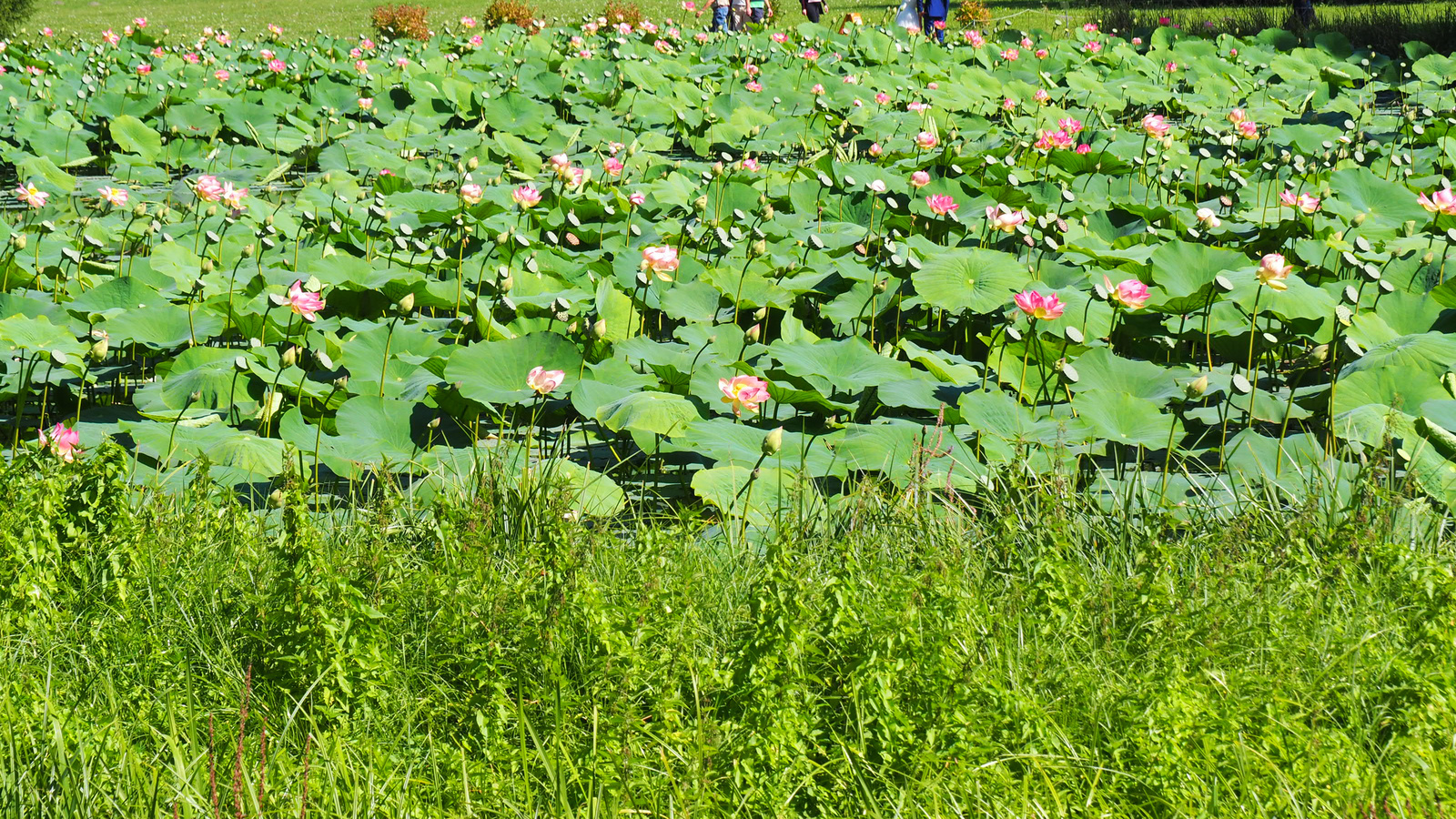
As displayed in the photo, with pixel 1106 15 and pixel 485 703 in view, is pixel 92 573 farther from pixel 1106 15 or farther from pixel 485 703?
pixel 1106 15

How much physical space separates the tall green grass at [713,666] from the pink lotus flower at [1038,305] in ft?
2.59

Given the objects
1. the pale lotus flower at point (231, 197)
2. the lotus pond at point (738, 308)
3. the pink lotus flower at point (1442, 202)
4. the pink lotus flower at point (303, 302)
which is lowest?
the lotus pond at point (738, 308)

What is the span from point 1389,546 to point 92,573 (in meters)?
2.27

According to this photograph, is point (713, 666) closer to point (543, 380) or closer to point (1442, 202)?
point (543, 380)

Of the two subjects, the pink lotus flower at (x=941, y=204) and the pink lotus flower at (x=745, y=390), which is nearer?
the pink lotus flower at (x=745, y=390)

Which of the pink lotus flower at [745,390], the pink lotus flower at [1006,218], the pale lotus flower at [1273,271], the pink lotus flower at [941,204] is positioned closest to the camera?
the pink lotus flower at [745,390]

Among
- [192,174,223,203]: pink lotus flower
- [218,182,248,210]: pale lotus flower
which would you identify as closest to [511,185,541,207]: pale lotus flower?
[218,182,248,210]: pale lotus flower

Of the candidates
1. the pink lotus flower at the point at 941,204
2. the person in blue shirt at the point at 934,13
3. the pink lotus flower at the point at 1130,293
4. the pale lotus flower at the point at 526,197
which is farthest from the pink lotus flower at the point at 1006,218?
the person in blue shirt at the point at 934,13

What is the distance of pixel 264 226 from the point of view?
4.36 metres

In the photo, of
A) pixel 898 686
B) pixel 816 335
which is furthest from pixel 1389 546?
pixel 816 335

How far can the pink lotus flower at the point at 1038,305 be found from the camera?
9.87 feet

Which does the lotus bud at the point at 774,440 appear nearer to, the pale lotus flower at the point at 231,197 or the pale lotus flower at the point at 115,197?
the pale lotus flower at the point at 231,197

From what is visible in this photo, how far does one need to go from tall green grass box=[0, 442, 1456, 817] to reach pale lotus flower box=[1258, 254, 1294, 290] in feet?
3.20

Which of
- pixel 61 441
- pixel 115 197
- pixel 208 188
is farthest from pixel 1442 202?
pixel 115 197
